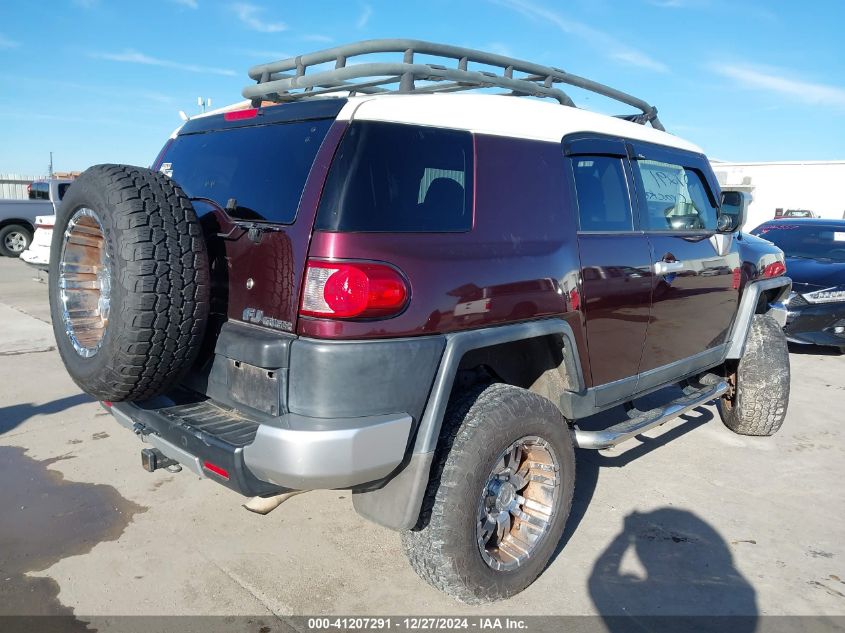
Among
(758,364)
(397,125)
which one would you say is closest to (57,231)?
(397,125)

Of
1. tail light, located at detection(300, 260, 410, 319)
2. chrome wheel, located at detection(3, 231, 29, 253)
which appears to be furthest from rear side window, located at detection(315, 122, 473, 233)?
chrome wheel, located at detection(3, 231, 29, 253)

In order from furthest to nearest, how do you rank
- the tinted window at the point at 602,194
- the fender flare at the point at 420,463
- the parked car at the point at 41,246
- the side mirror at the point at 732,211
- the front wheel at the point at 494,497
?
the parked car at the point at 41,246
the side mirror at the point at 732,211
the tinted window at the point at 602,194
the front wheel at the point at 494,497
the fender flare at the point at 420,463

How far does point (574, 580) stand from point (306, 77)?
273 centimetres

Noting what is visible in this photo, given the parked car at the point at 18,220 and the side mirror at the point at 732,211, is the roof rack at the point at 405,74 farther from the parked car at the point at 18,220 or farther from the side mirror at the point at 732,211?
the parked car at the point at 18,220

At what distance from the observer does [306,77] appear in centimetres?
317

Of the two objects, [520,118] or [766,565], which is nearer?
[520,118]

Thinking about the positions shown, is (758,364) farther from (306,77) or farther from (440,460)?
(306,77)

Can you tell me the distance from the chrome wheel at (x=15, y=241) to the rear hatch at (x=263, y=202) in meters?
15.2

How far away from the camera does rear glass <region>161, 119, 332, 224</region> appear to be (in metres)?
2.52

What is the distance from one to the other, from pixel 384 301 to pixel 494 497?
115cm

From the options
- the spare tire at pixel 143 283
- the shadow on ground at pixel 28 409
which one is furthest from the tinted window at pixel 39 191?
the spare tire at pixel 143 283

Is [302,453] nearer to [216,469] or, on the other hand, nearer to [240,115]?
[216,469]

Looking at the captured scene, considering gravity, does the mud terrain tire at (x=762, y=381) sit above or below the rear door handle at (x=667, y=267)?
below

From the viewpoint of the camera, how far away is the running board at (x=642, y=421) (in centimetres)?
326
